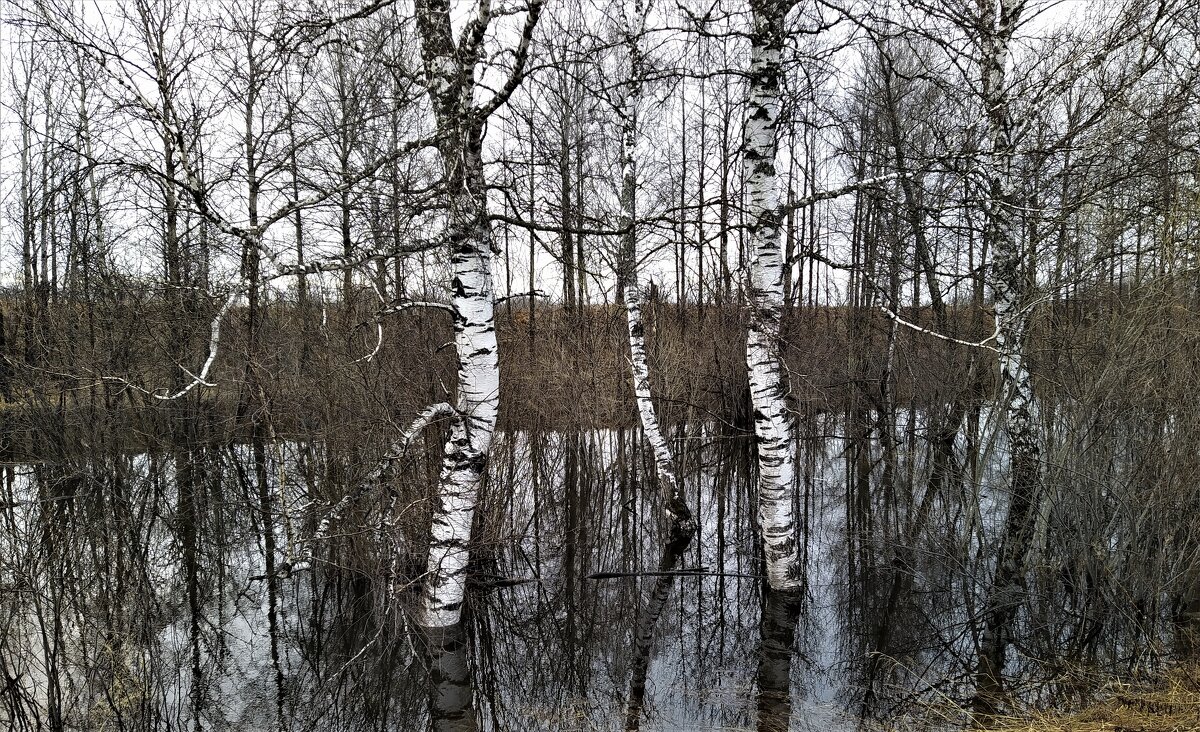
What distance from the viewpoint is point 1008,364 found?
7.02 m

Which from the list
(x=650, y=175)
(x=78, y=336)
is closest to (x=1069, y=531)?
(x=78, y=336)

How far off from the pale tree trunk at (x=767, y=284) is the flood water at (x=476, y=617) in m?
1.24

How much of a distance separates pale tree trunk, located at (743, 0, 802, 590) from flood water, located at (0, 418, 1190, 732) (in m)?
1.24

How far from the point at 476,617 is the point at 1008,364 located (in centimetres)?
617

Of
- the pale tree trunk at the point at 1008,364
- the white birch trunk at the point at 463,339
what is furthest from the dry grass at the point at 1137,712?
the white birch trunk at the point at 463,339

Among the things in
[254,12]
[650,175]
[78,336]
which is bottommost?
[78,336]

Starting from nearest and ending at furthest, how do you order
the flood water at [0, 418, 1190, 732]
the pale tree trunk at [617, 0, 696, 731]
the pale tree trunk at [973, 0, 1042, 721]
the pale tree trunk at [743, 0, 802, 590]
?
the flood water at [0, 418, 1190, 732] < the pale tree trunk at [743, 0, 802, 590] < the pale tree trunk at [973, 0, 1042, 721] < the pale tree trunk at [617, 0, 696, 731]

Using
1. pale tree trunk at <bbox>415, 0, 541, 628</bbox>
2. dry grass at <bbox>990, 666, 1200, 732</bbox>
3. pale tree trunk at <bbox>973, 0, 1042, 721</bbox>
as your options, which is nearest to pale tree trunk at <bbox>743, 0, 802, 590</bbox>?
pale tree trunk at <bbox>973, 0, 1042, 721</bbox>

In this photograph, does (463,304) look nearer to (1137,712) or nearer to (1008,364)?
(1137,712)

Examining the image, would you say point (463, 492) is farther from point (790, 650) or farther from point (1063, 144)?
point (1063, 144)

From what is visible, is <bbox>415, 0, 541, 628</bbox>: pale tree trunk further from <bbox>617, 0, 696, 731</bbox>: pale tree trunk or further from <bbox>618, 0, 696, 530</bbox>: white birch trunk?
<bbox>618, 0, 696, 530</bbox>: white birch trunk

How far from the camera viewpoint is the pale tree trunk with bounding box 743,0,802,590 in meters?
5.77

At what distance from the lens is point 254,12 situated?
5855 mm

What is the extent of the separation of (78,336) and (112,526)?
329cm
